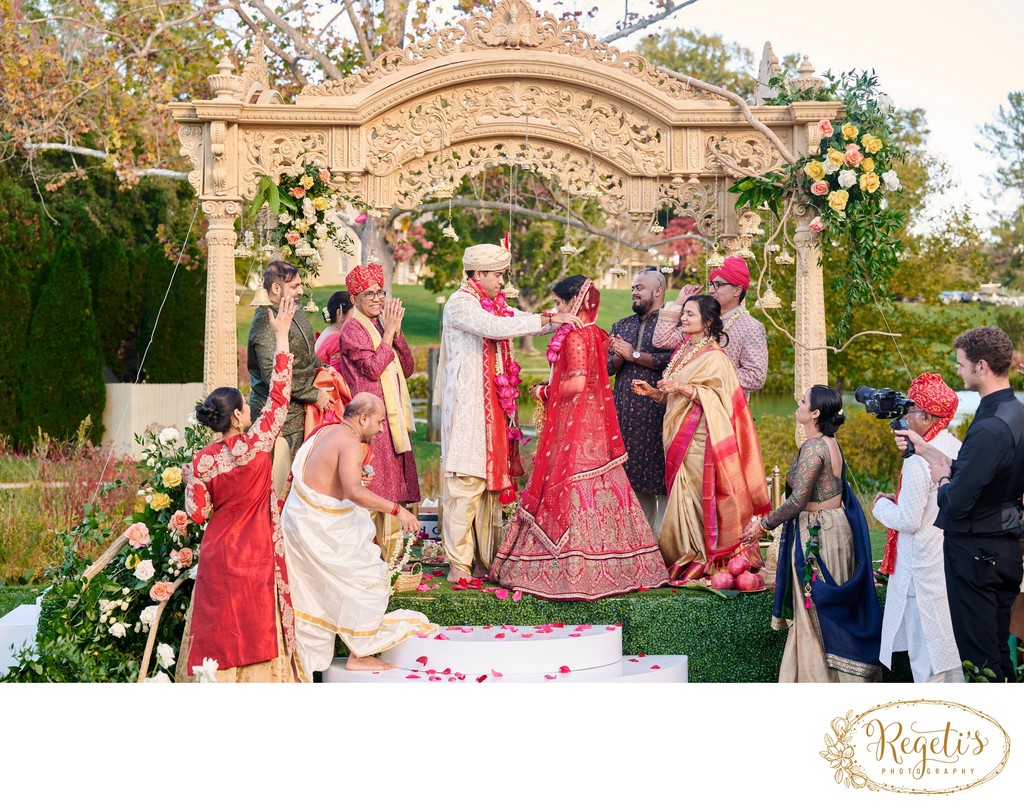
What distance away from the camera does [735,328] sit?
6.81 m

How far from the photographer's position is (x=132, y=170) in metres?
12.8

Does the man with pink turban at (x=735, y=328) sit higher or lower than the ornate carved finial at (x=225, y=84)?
lower

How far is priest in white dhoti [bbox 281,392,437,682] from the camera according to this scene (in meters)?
5.40

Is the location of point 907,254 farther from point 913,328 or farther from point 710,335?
point 710,335

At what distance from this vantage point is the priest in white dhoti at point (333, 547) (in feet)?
17.7

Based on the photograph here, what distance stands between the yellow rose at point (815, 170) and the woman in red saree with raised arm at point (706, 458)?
1012 millimetres

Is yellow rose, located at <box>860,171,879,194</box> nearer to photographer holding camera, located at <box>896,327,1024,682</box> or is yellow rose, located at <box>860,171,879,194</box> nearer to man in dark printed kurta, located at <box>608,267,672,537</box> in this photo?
man in dark printed kurta, located at <box>608,267,672,537</box>

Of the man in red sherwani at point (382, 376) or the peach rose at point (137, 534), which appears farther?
the man in red sherwani at point (382, 376)

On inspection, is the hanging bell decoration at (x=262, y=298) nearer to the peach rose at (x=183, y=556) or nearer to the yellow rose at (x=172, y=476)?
the yellow rose at (x=172, y=476)

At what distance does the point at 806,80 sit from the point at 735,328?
5.38 feet

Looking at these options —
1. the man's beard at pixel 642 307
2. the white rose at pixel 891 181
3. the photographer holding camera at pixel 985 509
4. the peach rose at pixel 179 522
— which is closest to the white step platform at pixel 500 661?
the peach rose at pixel 179 522

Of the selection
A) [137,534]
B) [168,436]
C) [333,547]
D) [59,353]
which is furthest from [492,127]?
[59,353]

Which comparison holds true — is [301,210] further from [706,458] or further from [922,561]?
[922,561]

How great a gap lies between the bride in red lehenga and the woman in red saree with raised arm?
253mm
